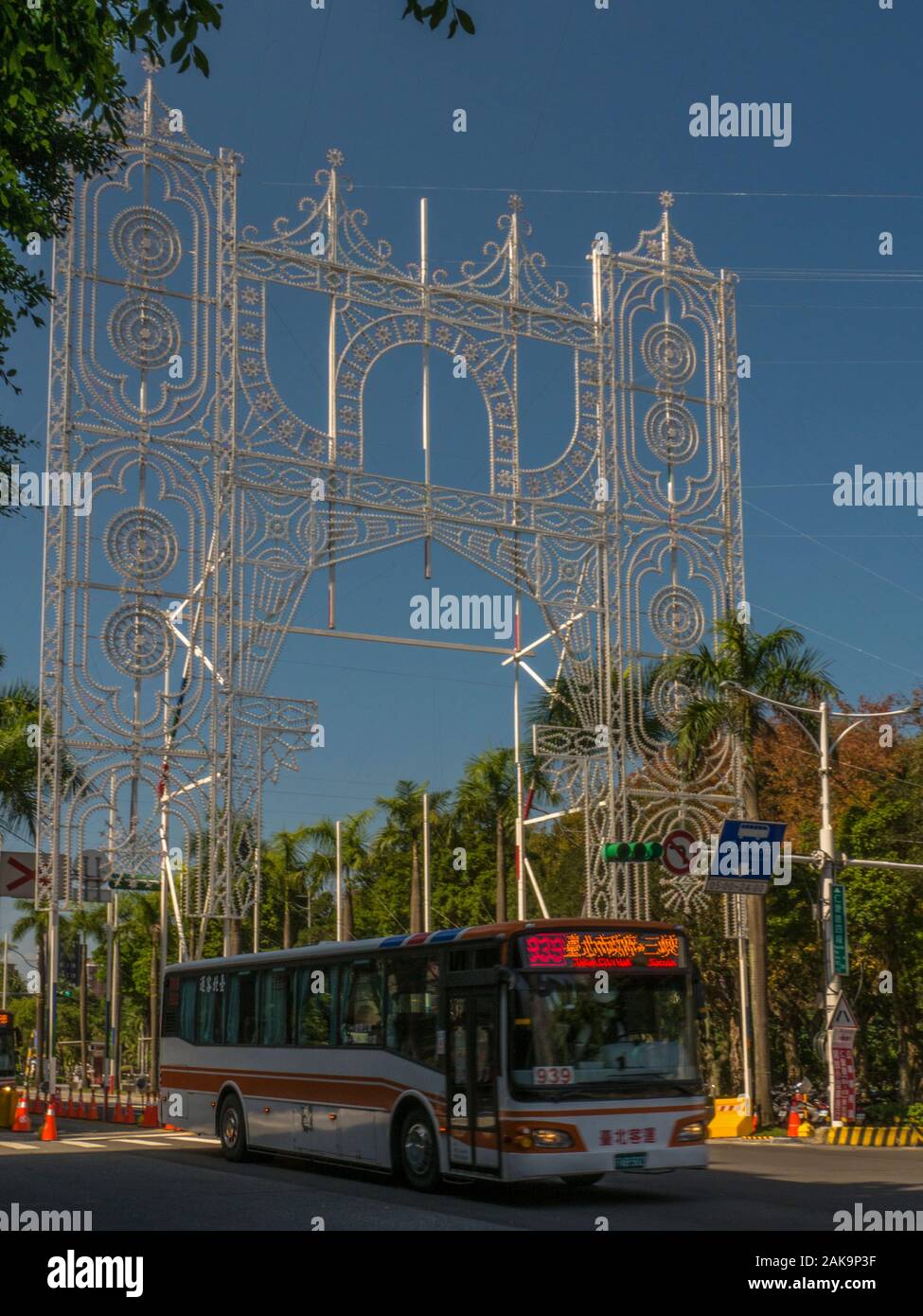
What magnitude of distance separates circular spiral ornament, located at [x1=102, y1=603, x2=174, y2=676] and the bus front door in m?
13.9

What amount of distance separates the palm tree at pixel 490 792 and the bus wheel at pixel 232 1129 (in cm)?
3308

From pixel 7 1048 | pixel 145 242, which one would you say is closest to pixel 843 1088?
pixel 7 1048

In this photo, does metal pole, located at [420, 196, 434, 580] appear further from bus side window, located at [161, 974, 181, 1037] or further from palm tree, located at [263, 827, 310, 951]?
palm tree, located at [263, 827, 310, 951]

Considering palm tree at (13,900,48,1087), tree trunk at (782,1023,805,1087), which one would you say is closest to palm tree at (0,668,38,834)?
palm tree at (13,900,48,1087)

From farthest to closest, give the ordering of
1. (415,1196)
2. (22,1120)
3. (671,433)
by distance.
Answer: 1. (671,433)
2. (22,1120)
3. (415,1196)

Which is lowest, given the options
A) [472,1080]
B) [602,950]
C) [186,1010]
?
[472,1080]

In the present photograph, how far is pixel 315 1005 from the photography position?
18.4m

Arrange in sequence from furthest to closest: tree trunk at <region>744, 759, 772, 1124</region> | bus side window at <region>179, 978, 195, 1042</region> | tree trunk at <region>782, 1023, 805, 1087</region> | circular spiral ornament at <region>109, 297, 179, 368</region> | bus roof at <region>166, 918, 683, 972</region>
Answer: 1. tree trunk at <region>782, 1023, 805, 1087</region>
2. tree trunk at <region>744, 759, 772, 1124</region>
3. circular spiral ornament at <region>109, 297, 179, 368</region>
4. bus side window at <region>179, 978, 195, 1042</region>
5. bus roof at <region>166, 918, 683, 972</region>

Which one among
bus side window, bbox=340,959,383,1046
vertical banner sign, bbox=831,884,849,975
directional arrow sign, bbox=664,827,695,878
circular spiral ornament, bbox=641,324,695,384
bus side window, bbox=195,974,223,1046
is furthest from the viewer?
circular spiral ornament, bbox=641,324,695,384

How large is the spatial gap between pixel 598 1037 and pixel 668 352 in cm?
2318

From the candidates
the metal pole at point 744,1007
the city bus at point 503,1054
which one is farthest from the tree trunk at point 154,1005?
the city bus at point 503,1054

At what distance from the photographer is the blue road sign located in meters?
26.5

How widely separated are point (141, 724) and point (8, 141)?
13366mm

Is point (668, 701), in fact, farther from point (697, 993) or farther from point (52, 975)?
point (697, 993)
